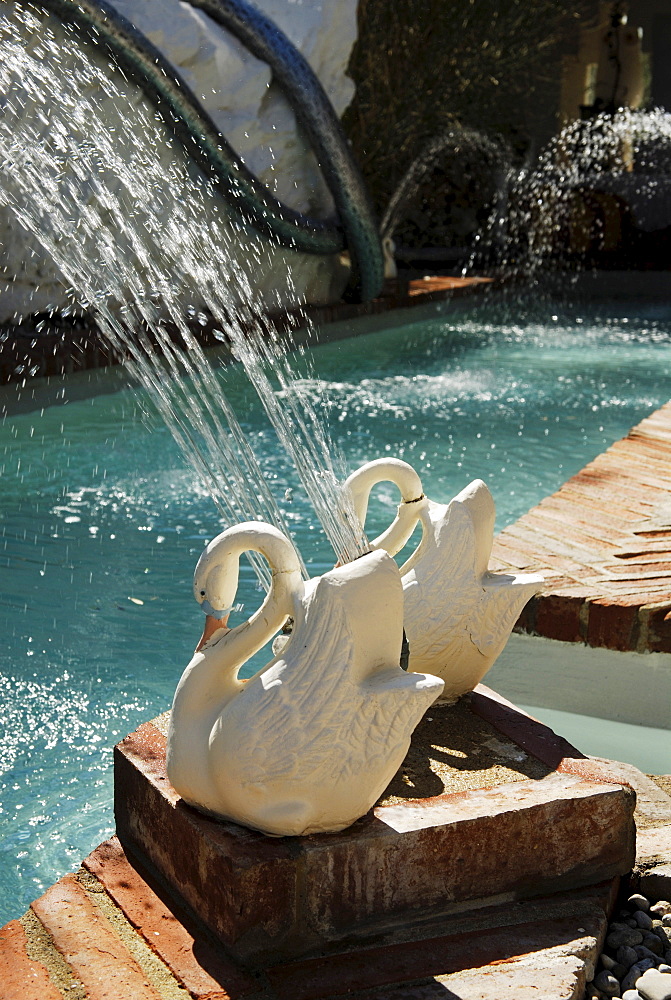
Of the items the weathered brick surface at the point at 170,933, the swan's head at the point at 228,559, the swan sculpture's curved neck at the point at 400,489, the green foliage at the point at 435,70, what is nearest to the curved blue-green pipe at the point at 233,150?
the green foliage at the point at 435,70

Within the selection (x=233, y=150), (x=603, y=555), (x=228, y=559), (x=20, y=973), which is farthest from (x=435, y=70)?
(x=20, y=973)

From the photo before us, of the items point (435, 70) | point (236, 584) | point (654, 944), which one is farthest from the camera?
point (435, 70)

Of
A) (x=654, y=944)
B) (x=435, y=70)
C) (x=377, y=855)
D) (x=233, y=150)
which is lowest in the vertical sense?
(x=654, y=944)

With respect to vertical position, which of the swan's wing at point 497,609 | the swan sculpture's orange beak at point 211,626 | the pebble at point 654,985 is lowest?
the pebble at point 654,985

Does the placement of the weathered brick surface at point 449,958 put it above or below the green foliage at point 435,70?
below

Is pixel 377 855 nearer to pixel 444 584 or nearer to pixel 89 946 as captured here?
pixel 89 946

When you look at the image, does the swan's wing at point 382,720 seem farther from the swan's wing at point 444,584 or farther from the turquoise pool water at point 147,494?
the turquoise pool water at point 147,494

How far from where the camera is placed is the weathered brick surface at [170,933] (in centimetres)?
160

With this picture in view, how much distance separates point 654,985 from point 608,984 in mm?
65

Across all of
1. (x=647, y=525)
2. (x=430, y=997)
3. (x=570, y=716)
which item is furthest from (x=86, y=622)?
(x=430, y=997)

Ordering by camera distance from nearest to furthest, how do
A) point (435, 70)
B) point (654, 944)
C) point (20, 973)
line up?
1. point (20, 973)
2. point (654, 944)
3. point (435, 70)

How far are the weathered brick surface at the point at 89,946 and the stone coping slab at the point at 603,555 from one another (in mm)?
1451

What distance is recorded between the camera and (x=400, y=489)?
221cm

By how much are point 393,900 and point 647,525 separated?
1.96 metres
